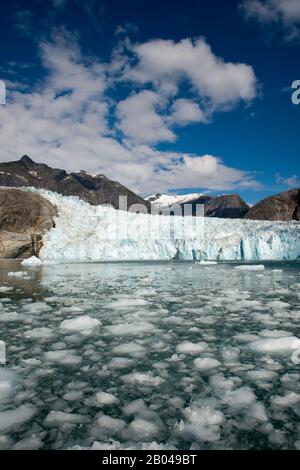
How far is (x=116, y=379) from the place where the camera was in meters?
3.22

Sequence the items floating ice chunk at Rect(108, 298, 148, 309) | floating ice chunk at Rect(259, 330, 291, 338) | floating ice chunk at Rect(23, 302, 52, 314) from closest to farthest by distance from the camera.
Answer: floating ice chunk at Rect(259, 330, 291, 338) < floating ice chunk at Rect(23, 302, 52, 314) < floating ice chunk at Rect(108, 298, 148, 309)

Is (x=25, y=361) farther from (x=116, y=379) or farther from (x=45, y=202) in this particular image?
(x=45, y=202)

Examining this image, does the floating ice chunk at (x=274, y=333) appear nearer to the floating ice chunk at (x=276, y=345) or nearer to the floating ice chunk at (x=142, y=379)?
the floating ice chunk at (x=276, y=345)

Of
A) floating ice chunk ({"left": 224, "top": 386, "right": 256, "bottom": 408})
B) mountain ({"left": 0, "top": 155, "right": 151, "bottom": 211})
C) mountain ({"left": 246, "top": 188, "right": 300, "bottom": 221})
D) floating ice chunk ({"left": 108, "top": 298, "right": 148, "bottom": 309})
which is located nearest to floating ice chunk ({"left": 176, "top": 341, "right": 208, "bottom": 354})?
floating ice chunk ({"left": 224, "top": 386, "right": 256, "bottom": 408})

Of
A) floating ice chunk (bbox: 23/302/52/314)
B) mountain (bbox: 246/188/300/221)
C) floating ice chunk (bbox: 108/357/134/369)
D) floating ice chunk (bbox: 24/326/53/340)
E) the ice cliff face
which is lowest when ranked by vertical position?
floating ice chunk (bbox: 108/357/134/369)

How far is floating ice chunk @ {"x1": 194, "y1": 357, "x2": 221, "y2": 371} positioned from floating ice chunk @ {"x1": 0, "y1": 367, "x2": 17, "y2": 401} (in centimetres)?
175

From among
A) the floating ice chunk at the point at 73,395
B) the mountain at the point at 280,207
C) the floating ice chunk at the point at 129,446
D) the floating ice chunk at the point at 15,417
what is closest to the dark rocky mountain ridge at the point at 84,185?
the mountain at the point at 280,207

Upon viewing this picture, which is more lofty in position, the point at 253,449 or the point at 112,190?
the point at 112,190

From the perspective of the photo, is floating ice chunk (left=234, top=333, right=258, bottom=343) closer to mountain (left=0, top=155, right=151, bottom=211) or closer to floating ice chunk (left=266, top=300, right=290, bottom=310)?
floating ice chunk (left=266, top=300, right=290, bottom=310)

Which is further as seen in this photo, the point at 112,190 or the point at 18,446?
the point at 112,190

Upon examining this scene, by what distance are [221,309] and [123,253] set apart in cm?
2024

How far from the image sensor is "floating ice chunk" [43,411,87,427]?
8.06 feet
